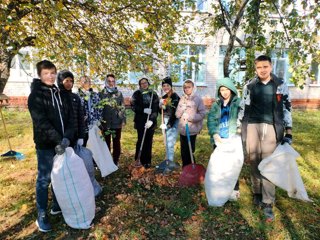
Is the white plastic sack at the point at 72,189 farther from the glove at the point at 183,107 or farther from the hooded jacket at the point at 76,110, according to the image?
the glove at the point at 183,107

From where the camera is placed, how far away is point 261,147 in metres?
3.37

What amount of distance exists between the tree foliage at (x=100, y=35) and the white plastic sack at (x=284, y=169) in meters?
1.79

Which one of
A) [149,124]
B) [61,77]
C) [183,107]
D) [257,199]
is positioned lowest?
[257,199]

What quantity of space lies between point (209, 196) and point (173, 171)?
129 centimetres

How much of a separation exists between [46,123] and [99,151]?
152 centimetres

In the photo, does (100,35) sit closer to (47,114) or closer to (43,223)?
(47,114)

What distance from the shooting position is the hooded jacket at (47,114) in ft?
9.27

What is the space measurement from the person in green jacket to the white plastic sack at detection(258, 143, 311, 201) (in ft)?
1.78

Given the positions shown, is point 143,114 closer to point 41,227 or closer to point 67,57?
point 67,57

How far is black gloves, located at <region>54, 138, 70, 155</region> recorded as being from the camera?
9.43ft

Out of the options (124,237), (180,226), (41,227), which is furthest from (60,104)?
(180,226)

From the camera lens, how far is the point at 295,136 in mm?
7969

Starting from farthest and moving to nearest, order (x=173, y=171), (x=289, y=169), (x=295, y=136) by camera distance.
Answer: (x=295, y=136) → (x=173, y=171) → (x=289, y=169)

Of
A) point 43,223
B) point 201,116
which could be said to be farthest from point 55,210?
point 201,116
